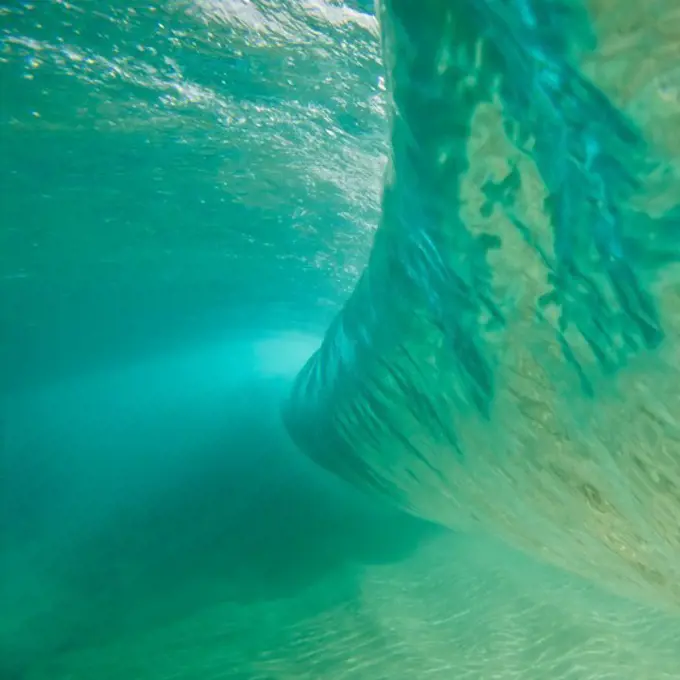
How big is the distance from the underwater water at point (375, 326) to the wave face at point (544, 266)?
2 centimetres

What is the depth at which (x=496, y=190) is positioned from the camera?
120 inches

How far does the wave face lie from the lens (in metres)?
2.20

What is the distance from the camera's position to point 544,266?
3.01 m

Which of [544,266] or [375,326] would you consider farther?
[375,326]

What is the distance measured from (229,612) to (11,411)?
2352cm

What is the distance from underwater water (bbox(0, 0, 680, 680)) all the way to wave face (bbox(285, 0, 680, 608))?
0.05 feet

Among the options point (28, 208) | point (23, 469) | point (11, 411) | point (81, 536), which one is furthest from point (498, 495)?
point (11, 411)

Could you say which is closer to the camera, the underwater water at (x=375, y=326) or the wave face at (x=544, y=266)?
the wave face at (x=544, y=266)

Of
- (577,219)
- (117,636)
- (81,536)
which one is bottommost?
(81,536)

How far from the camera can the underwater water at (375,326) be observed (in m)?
2.61

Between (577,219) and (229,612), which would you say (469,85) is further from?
(229,612)

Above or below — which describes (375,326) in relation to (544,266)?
below

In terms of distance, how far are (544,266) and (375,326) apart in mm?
2643

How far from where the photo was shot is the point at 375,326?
5.54 metres
